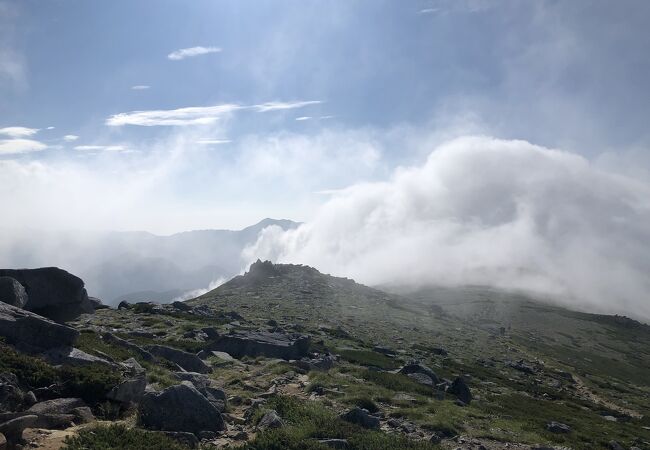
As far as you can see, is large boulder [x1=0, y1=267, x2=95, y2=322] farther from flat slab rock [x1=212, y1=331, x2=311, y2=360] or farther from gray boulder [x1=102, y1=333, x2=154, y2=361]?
flat slab rock [x1=212, y1=331, x2=311, y2=360]

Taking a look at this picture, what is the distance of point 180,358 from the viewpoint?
101 feet

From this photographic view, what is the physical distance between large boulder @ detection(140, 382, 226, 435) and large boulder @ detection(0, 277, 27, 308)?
16.3m

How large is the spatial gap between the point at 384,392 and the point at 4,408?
853 inches

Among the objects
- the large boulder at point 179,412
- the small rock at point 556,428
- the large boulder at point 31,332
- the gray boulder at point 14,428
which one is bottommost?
the small rock at point 556,428

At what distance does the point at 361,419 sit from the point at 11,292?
2419cm

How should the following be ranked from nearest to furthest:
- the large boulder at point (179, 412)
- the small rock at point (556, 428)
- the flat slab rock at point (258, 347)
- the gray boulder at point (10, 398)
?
the gray boulder at point (10, 398)
the large boulder at point (179, 412)
the small rock at point (556, 428)
the flat slab rock at point (258, 347)

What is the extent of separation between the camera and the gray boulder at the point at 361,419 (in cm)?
2028

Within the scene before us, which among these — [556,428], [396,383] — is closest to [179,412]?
[396,383]

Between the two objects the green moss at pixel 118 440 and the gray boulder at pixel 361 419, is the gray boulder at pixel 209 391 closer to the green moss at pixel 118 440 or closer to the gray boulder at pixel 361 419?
the green moss at pixel 118 440

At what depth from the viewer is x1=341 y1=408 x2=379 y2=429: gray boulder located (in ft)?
66.5

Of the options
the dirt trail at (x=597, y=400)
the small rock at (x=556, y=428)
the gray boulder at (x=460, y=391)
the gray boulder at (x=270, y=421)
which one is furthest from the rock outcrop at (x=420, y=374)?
the dirt trail at (x=597, y=400)

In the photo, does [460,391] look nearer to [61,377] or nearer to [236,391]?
[236,391]

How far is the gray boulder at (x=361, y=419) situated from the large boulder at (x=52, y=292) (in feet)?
86.0

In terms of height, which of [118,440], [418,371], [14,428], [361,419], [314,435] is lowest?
[418,371]
